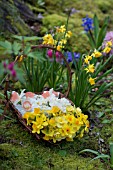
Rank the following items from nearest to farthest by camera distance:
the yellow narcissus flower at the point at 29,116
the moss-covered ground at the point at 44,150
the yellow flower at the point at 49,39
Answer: the moss-covered ground at the point at 44,150
the yellow narcissus flower at the point at 29,116
the yellow flower at the point at 49,39

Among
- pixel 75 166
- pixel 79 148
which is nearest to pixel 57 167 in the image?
pixel 75 166

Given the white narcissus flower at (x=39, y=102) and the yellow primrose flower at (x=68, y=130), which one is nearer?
the yellow primrose flower at (x=68, y=130)

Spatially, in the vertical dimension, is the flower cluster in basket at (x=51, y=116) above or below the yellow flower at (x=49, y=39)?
below

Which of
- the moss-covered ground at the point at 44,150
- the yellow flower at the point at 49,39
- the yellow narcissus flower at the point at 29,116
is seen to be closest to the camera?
the moss-covered ground at the point at 44,150

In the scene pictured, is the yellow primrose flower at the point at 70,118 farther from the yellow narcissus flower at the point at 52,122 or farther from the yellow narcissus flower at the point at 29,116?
the yellow narcissus flower at the point at 29,116

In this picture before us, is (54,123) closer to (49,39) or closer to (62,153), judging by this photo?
(62,153)

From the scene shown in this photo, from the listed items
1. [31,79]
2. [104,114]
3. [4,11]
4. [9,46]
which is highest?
[9,46]

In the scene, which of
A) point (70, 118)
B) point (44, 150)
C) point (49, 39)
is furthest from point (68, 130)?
point (49, 39)

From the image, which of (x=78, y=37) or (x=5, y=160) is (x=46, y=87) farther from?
(x=78, y=37)

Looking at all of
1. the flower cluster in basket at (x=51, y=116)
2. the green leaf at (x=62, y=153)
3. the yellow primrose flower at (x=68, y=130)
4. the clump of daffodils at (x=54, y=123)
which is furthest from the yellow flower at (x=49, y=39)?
the green leaf at (x=62, y=153)
